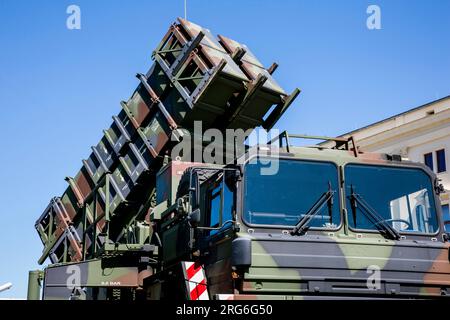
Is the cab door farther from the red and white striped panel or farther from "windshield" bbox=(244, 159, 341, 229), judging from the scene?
"windshield" bbox=(244, 159, 341, 229)

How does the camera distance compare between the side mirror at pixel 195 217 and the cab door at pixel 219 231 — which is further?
the side mirror at pixel 195 217

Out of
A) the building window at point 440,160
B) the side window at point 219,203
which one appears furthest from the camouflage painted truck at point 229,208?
the building window at point 440,160

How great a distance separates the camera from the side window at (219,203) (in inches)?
211

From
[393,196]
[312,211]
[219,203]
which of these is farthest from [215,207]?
[393,196]

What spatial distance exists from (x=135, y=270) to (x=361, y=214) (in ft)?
8.28

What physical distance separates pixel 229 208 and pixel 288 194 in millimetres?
474

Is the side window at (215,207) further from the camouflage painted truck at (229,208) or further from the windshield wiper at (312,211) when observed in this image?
the windshield wiper at (312,211)

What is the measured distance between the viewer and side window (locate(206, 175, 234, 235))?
17.6 ft

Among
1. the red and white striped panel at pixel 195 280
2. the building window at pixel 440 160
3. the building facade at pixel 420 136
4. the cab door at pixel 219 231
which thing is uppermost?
the building facade at pixel 420 136

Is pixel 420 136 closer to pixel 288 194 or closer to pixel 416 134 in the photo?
pixel 416 134

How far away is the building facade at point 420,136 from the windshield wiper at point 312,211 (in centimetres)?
1756
